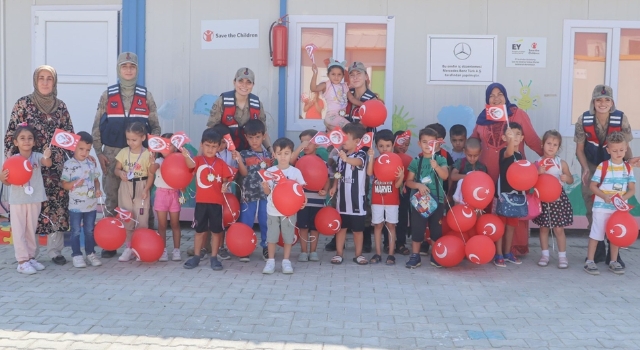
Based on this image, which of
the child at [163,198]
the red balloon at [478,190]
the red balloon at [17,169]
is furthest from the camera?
the child at [163,198]

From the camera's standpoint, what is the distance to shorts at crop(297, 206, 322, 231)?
6285mm

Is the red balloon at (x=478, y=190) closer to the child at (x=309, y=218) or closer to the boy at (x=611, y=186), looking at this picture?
the boy at (x=611, y=186)

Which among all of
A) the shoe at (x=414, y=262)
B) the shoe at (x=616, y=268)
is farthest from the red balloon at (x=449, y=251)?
the shoe at (x=616, y=268)

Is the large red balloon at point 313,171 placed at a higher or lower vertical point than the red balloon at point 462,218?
higher

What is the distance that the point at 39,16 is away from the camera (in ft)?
25.6

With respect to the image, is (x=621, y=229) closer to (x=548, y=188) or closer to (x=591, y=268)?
(x=591, y=268)

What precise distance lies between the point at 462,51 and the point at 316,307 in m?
3.98

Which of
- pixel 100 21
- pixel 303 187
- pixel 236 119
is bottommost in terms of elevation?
pixel 303 187

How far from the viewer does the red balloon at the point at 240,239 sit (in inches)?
235

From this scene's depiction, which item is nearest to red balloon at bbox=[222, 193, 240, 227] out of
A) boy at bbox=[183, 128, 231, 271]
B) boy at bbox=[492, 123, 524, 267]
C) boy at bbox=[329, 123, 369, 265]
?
boy at bbox=[183, 128, 231, 271]

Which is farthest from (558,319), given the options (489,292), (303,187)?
(303,187)

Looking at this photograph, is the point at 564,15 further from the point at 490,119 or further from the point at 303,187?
the point at 303,187

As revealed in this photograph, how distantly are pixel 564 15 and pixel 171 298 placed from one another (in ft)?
17.9

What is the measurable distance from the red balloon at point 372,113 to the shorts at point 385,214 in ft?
2.72
